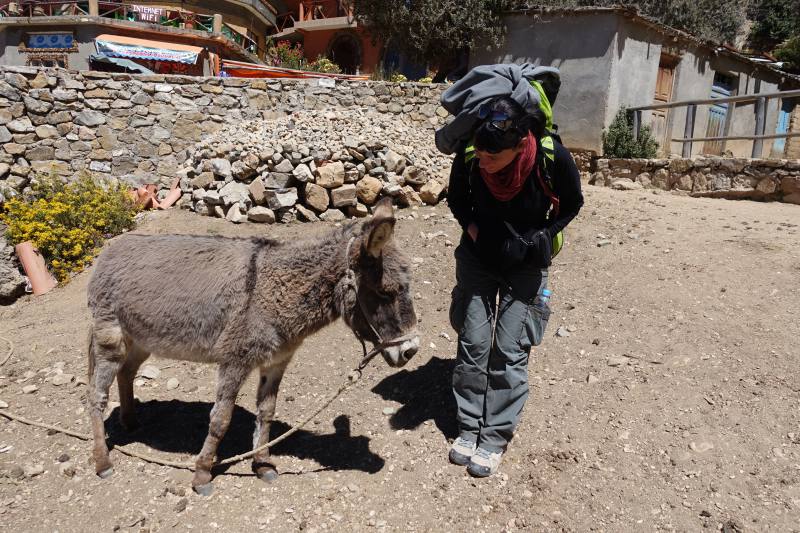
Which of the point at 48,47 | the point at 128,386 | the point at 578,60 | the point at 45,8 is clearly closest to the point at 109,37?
the point at 48,47

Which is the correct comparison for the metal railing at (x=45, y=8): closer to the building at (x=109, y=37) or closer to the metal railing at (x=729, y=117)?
the building at (x=109, y=37)

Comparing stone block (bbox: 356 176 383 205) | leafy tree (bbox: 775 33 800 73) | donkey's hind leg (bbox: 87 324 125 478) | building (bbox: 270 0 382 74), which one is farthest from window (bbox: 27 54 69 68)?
leafy tree (bbox: 775 33 800 73)

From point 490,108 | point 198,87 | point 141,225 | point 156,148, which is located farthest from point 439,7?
point 490,108

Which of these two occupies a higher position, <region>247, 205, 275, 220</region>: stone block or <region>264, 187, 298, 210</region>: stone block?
<region>264, 187, 298, 210</region>: stone block

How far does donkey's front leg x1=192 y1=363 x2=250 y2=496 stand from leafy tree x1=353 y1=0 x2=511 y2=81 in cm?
1465

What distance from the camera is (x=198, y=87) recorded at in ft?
36.4

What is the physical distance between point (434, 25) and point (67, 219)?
465 inches

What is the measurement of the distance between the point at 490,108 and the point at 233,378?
2.20m

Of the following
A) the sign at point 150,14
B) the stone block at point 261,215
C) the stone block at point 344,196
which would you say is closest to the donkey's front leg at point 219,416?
the stone block at point 261,215

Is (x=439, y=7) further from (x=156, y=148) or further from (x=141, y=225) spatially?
(x=141, y=225)

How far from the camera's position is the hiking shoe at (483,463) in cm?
343

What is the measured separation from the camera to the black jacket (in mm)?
3217

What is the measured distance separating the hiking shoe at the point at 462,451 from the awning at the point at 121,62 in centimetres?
1897

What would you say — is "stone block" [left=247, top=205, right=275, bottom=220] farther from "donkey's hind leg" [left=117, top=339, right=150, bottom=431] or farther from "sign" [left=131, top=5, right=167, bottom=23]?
"sign" [left=131, top=5, right=167, bottom=23]
